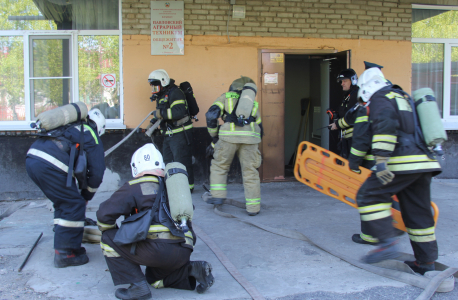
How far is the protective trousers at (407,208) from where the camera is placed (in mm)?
3180

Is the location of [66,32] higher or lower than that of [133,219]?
higher

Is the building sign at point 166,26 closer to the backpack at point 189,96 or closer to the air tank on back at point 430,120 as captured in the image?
the backpack at point 189,96

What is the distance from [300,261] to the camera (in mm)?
3705

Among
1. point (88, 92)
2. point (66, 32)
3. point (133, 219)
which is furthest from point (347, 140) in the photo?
point (66, 32)

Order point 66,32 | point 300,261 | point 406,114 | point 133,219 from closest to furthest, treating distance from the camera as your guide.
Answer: point 133,219
point 406,114
point 300,261
point 66,32

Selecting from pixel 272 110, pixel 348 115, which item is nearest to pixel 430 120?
pixel 348 115

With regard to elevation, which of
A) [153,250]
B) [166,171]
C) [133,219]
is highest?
[166,171]

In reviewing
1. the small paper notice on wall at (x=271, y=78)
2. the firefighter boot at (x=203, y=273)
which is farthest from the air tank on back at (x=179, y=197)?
the small paper notice on wall at (x=271, y=78)

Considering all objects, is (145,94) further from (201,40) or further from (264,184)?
(264,184)

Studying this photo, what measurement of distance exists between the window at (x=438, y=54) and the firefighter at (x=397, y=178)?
4.90 m

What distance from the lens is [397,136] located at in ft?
10.6

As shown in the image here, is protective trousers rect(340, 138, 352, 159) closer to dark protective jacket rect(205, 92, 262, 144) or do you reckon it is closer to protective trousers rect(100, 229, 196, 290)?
dark protective jacket rect(205, 92, 262, 144)

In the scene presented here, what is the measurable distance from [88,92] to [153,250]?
176 inches

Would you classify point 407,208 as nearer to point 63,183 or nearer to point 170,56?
point 63,183
